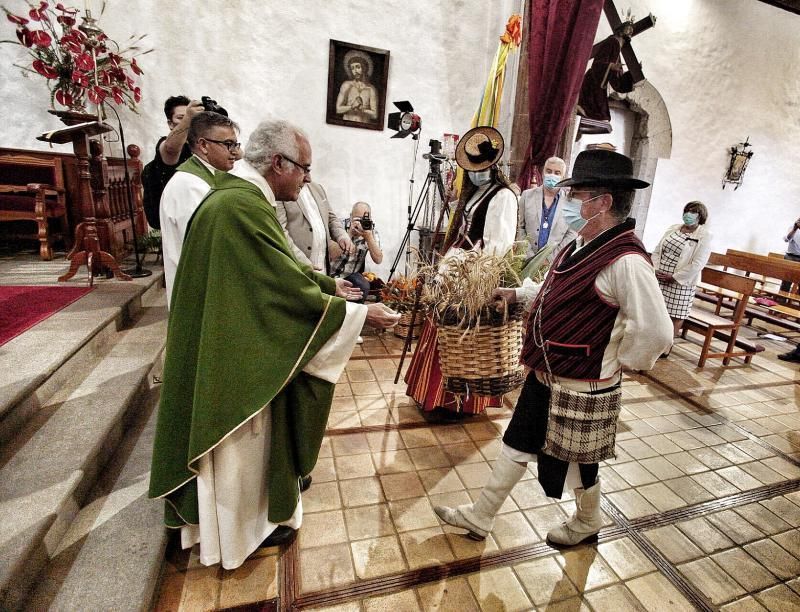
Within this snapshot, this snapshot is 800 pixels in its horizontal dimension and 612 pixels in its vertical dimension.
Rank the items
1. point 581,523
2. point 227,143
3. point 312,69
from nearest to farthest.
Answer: point 581,523
point 227,143
point 312,69

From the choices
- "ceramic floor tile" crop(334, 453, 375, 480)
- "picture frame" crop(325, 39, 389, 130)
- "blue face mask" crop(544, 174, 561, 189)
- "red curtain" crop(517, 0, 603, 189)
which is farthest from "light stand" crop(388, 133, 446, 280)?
"ceramic floor tile" crop(334, 453, 375, 480)

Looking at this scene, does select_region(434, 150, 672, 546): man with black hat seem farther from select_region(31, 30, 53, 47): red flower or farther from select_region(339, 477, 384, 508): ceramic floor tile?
select_region(31, 30, 53, 47): red flower

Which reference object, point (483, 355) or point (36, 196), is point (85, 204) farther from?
point (483, 355)

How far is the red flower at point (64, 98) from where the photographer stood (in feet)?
13.5

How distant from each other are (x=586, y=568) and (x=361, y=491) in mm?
1221

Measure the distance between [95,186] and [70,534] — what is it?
3071mm

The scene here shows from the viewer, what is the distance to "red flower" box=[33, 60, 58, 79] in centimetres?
367

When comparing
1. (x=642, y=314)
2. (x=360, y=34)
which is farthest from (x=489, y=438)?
(x=360, y=34)

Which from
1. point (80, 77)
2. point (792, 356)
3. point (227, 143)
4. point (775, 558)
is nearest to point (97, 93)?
point (80, 77)

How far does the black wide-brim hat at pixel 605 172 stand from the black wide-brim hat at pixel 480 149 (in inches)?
42.8

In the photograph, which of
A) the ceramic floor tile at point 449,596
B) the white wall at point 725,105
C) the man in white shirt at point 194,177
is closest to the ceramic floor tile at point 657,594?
the ceramic floor tile at point 449,596

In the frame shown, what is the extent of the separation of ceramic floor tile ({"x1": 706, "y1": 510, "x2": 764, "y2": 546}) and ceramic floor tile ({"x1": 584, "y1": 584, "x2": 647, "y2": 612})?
2.80 ft

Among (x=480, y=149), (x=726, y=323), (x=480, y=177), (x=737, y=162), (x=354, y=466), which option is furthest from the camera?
(x=737, y=162)

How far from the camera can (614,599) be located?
1947 mm
